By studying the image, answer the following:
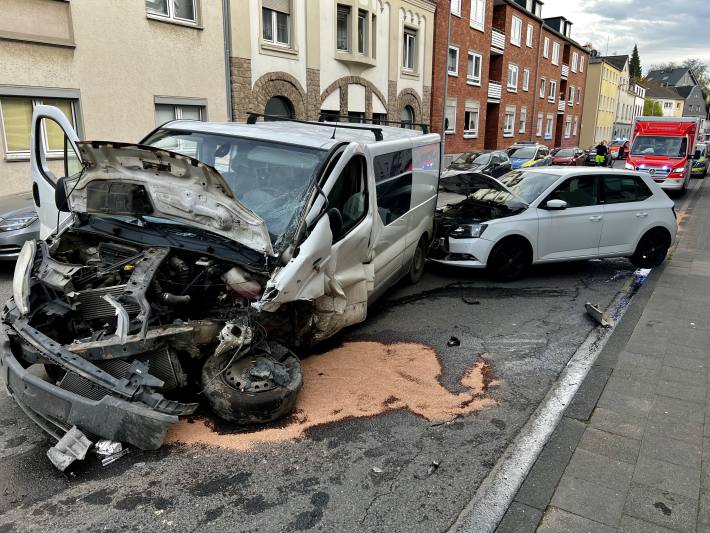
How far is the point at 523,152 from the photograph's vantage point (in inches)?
981

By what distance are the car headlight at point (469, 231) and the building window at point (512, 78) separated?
31.5 metres

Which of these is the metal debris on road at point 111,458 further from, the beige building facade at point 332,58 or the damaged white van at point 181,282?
the beige building facade at point 332,58

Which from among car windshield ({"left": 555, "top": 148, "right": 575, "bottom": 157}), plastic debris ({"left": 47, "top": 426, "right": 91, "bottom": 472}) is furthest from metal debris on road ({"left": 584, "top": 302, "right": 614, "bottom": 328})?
car windshield ({"left": 555, "top": 148, "right": 575, "bottom": 157})

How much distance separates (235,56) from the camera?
50.6 feet

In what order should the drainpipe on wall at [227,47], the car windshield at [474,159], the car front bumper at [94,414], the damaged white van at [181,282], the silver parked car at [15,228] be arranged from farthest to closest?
the car windshield at [474,159]
the drainpipe on wall at [227,47]
the silver parked car at [15,228]
the damaged white van at [181,282]
the car front bumper at [94,414]

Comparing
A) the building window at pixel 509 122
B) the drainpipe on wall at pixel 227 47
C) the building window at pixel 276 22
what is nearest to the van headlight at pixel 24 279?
the drainpipe on wall at pixel 227 47

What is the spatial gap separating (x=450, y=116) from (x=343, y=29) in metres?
10.4

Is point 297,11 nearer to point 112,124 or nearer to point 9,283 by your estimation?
point 112,124

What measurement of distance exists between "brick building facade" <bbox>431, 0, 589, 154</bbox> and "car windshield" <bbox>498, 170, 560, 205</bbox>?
1802cm

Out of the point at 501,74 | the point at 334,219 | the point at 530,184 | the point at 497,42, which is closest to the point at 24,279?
the point at 334,219

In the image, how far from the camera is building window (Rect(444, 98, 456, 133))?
1118 inches

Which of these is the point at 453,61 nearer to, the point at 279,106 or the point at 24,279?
the point at 279,106

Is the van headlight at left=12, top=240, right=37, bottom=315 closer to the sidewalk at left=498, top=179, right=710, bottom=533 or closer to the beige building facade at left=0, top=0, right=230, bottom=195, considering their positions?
the sidewalk at left=498, top=179, right=710, bottom=533

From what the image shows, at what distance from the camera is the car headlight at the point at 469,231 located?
7.94 meters
